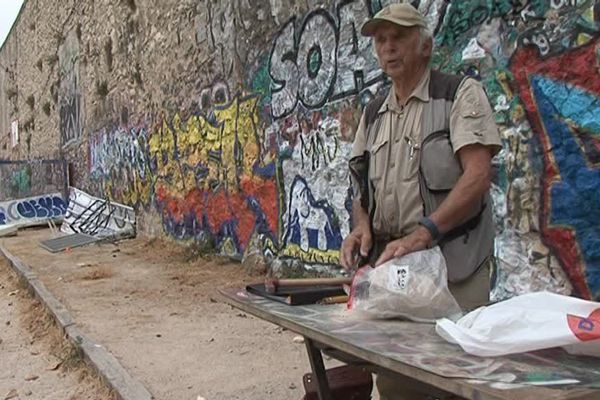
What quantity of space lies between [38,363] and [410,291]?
4.58 m

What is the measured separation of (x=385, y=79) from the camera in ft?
20.1

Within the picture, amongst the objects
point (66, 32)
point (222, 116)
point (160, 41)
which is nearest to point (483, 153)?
point (222, 116)

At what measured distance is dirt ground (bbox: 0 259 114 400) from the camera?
4.98 metres

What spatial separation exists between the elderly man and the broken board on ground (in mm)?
268

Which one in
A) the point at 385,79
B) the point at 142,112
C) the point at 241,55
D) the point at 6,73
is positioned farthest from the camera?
the point at 6,73

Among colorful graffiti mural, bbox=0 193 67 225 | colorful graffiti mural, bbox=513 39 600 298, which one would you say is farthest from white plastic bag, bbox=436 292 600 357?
colorful graffiti mural, bbox=0 193 67 225

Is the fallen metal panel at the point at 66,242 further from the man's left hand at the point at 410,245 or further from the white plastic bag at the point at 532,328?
the white plastic bag at the point at 532,328

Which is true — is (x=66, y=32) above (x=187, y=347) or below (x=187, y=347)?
above

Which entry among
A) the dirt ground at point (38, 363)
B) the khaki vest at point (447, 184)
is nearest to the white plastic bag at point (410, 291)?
the khaki vest at point (447, 184)

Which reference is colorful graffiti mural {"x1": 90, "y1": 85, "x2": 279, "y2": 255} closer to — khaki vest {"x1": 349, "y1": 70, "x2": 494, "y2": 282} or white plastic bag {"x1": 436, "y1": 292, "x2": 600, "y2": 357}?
khaki vest {"x1": 349, "y1": 70, "x2": 494, "y2": 282}

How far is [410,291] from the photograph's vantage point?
223 cm

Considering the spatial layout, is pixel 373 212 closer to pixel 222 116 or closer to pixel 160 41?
pixel 222 116

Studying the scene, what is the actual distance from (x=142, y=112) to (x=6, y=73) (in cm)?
2013

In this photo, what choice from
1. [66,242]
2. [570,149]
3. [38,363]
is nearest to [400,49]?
[570,149]
